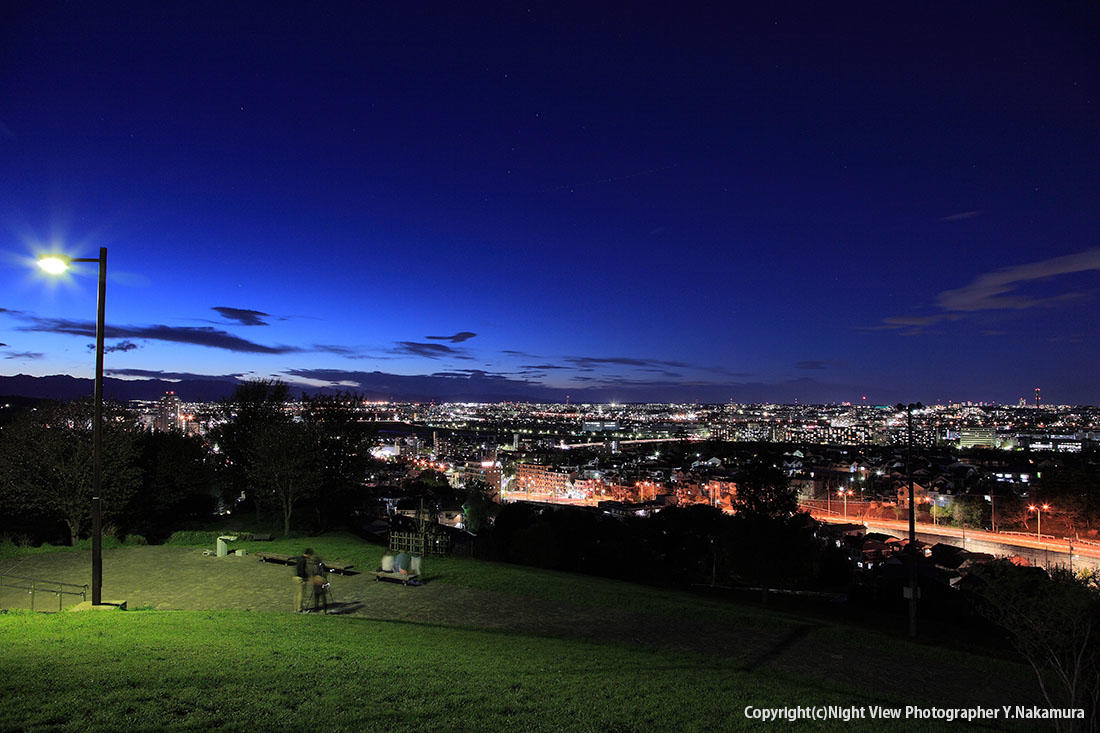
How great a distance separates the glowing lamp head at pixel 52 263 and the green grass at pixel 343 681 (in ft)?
17.6

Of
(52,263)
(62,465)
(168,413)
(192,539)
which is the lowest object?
(192,539)

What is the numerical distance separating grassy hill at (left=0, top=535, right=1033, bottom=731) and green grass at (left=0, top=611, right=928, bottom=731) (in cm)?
3

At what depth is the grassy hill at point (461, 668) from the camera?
17.6 ft

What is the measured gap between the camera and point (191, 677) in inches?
238

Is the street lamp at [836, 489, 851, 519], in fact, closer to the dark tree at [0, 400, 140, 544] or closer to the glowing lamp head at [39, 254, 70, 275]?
the dark tree at [0, 400, 140, 544]

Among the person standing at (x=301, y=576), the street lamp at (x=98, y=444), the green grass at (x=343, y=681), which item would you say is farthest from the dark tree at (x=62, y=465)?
the person standing at (x=301, y=576)

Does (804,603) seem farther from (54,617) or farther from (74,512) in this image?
(74,512)

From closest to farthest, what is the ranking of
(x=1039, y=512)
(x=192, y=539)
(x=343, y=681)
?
1. (x=343, y=681)
2. (x=192, y=539)
3. (x=1039, y=512)

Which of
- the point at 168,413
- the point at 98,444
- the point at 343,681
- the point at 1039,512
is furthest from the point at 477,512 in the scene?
the point at 168,413

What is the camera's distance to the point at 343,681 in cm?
630

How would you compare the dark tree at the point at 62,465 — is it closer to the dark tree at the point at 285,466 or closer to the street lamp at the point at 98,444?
the dark tree at the point at 285,466

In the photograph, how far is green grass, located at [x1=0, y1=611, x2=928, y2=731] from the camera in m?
5.19

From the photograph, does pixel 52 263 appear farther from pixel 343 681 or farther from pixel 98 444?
pixel 343 681

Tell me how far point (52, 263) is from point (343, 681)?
8270 mm
